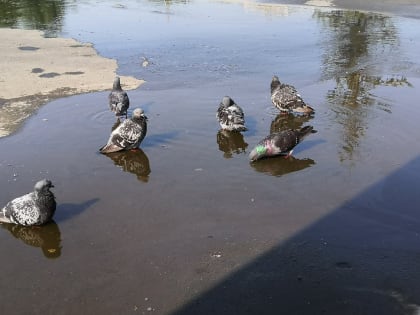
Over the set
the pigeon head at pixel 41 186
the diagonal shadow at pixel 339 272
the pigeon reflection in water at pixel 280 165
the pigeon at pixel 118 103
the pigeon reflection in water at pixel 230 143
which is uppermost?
the pigeon at pixel 118 103

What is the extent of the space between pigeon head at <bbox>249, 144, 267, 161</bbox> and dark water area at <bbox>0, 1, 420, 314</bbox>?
0.14 m

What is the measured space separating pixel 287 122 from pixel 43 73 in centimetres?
717

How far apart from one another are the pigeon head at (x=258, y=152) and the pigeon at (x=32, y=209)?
3288mm

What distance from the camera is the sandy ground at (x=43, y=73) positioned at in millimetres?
9875

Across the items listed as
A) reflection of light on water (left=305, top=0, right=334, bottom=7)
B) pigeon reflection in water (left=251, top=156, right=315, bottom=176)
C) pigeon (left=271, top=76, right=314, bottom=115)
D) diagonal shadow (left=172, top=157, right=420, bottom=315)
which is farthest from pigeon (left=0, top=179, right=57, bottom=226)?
reflection of light on water (left=305, top=0, right=334, bottom=7)

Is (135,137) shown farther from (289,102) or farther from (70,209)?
(289,102)

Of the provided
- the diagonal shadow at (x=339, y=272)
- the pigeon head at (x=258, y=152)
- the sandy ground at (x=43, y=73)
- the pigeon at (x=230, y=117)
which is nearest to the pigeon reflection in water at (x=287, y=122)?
the pigeon at (x=230, y=117)

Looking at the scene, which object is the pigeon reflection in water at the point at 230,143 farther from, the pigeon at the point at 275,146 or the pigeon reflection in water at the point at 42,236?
the pigeon reflection in water at the point at 42,236

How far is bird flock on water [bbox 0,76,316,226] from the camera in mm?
5555

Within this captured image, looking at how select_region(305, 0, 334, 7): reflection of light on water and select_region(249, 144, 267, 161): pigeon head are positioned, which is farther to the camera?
select_region(305, 0, 334, 7): reflection of light on water

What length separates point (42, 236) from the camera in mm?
5496

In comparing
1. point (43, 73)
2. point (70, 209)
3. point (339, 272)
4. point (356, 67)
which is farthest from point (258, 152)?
point (43, 73)

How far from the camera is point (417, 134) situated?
26.9 ft

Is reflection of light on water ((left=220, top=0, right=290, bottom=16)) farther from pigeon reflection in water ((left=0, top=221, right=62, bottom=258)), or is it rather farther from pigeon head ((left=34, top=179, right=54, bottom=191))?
pigeon reflection in water ((left=0, top=221, right=62, bottom=258))
